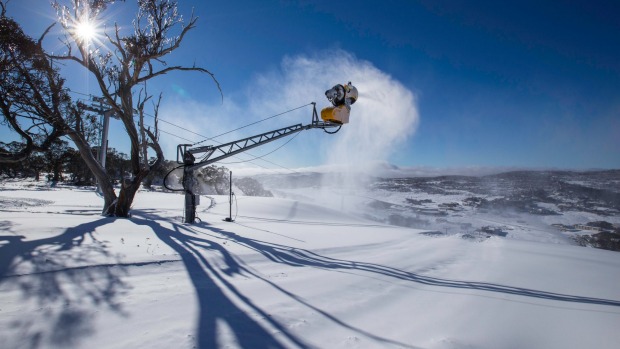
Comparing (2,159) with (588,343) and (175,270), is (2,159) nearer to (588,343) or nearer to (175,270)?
(175,270)

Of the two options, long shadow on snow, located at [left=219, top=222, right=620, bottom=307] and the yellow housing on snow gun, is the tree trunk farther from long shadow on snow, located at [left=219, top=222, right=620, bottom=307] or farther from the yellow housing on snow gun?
the yellow housing on snow gun

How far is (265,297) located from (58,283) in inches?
94.8

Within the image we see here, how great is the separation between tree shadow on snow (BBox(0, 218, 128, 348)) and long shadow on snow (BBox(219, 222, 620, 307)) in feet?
9.18

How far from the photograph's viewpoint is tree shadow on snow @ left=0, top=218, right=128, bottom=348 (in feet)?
7.50

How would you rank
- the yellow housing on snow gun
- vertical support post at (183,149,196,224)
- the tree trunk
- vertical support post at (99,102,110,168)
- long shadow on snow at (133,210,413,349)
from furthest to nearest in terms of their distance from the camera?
vertical support post at (99,102,110,168)
the tree trunk
vertical support post at (183,149,196,224)
the yellow housing on snow gun
long shadow on snow at (133,210,413,349)

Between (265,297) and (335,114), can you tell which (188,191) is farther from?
(265,297)

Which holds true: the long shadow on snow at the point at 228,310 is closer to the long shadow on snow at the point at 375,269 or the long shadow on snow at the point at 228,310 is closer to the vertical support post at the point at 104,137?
the long shadow on snow at the point at 375,269

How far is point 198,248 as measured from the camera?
5715 millimetres

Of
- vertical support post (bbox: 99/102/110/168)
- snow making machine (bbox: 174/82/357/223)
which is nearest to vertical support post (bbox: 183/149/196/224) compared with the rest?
snow making machine (bbox: 174/82/357/223)

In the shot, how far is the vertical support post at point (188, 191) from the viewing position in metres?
10.2

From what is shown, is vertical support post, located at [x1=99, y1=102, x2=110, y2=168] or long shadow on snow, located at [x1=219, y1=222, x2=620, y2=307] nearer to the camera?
long shadow on snow, located at [x1=219, y1=222, x2=620, y2=307]

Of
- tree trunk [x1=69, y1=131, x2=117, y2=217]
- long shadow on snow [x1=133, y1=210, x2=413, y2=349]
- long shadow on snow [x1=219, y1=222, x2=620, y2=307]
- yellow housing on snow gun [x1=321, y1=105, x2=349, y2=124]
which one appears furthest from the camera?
tree trunk [x1=69, y1=131, x2=117, y2=217]

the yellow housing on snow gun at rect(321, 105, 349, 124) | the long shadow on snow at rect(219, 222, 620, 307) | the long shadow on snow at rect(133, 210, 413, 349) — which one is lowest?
the long shadow on snow at rect(219, 222, 620, 307)

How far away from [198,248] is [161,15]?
10480 millimetres
